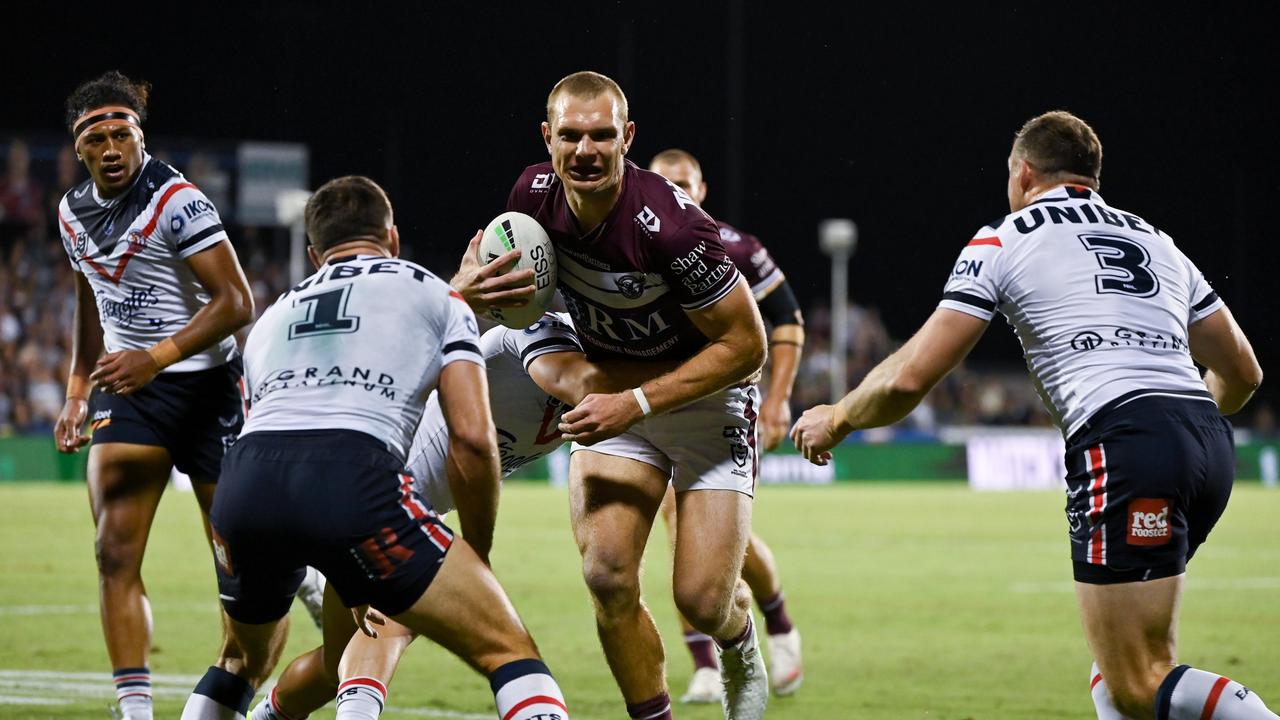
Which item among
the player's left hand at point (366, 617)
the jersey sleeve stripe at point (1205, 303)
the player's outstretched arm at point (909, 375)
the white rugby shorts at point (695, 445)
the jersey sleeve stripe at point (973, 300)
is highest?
the jersey sleeve stripe at point (1205, 303)

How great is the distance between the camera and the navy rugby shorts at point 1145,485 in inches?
205

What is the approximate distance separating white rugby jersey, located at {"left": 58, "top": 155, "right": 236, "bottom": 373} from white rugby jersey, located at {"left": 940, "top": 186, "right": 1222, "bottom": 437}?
3.51 m

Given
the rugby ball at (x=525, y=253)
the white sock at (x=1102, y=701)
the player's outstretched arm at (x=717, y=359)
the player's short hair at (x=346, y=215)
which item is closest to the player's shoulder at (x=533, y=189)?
the rugby ball at (x=525, y=253)

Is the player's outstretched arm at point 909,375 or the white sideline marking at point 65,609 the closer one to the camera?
the player's outstretched arm at point 909,375

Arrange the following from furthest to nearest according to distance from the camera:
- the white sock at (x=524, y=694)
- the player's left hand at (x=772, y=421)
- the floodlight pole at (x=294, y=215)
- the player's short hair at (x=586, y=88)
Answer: the floodlight pole at (x=294, y=215) → the player's left hand at (x=772, y=421) → the player's short hair at (x=586, y=88) → the white sock at (x=524, y=694)

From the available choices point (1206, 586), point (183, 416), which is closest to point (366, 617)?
point (183, 416)

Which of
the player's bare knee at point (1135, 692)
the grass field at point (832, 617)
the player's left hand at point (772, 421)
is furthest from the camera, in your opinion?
the player's left hand at point (772, 421)

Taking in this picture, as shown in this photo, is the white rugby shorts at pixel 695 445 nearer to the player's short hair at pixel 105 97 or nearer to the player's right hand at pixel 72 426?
the player's right hand at pixel 72 426

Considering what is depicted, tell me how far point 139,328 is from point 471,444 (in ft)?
9.67

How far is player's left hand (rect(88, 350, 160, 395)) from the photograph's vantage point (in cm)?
678

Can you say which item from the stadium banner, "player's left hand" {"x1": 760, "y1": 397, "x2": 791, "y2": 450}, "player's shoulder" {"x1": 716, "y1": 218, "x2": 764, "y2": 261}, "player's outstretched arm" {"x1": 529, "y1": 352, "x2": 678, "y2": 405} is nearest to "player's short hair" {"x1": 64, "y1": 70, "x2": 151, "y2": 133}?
"player's outstretched arm" {"x1": 529, "y1": 352, "x2": 678, "y2": 405}

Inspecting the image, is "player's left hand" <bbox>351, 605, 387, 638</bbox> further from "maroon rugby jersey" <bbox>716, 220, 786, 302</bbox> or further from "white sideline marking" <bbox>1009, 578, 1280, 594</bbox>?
"white sideline marking" <bbox>1009, 578, 1280, 594</bbox>

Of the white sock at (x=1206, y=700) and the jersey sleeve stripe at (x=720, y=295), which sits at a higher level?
the jersey sleeve stripe at (x=720, y=295)

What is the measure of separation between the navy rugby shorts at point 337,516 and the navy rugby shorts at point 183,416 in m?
2.23
